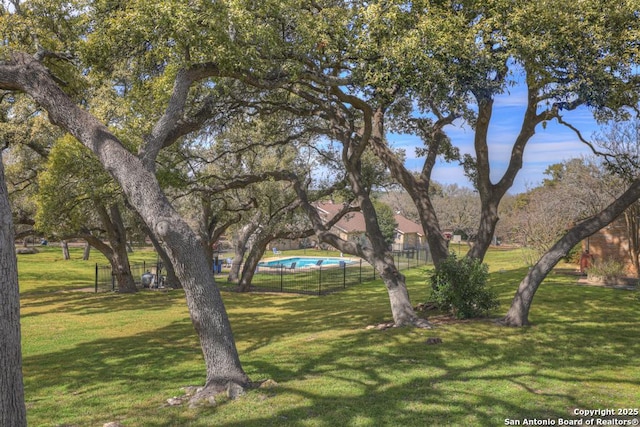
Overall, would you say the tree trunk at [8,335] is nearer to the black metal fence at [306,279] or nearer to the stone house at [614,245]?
the black metal fence at [306,279]

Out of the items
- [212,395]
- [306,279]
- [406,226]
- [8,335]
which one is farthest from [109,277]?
[406,226]

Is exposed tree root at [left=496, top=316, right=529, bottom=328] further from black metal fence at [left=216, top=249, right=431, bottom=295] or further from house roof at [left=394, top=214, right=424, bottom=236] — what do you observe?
house roof at [left=394, top=214, right=424, bottom=236]

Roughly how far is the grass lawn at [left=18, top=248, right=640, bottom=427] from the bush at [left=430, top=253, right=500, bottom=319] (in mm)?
571

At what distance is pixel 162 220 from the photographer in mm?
7066

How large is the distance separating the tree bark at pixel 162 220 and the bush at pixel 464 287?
714 centimetres

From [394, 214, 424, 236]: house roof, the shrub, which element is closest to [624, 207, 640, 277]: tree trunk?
the shrub

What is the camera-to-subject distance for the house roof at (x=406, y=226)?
231ft

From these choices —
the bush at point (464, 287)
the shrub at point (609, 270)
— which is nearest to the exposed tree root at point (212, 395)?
the bush at point (464, 287)

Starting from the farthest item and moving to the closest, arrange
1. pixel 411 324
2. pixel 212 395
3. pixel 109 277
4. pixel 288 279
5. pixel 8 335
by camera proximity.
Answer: pixel 288 279
pixel 109 277
pixel 411 324
pixel 212 395
pixel 8 335

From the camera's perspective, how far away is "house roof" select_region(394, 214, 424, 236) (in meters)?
70.5

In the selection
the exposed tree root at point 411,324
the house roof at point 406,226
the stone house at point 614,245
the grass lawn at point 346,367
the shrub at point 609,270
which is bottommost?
the grass lawn at point 346,367

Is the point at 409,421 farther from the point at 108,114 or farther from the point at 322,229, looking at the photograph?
the point at 108,114

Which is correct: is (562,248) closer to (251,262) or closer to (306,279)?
(251,262)

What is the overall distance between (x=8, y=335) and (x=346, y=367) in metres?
5.63
